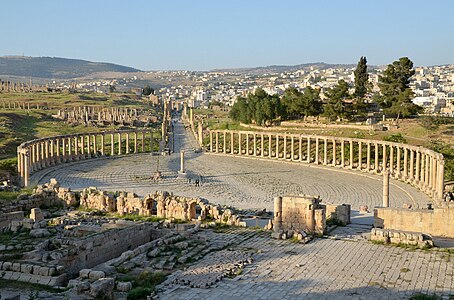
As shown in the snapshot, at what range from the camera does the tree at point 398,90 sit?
5675 cm

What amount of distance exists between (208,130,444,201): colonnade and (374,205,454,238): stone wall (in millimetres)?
9786

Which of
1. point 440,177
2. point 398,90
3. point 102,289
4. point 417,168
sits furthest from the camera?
point 398,90

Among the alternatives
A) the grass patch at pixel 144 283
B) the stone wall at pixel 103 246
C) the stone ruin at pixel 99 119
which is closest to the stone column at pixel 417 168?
the stone wall at pixel 103 246

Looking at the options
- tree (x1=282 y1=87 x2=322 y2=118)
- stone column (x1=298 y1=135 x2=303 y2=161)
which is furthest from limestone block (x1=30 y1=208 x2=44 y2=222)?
tree (x1=282 y1=87 x2=322 y2=118)

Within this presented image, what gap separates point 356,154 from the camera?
176 feet

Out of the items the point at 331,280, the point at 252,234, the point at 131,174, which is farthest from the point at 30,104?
the point at 331,280

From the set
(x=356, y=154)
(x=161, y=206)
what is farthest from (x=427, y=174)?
(x=161, y=206)

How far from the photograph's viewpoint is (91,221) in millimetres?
26547

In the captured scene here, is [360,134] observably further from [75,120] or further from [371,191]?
[75,120]

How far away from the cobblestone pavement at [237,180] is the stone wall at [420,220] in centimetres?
975

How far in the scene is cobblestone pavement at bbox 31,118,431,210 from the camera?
37.9 metres

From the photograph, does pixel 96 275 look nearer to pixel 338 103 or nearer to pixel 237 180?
pixel 237 180

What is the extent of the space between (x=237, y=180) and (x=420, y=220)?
76.3 feet

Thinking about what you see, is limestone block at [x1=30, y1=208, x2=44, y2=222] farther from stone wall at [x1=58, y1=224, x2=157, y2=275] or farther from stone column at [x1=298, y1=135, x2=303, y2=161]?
stone column at [x1=298, y1=135, x2=303, y2=161]
